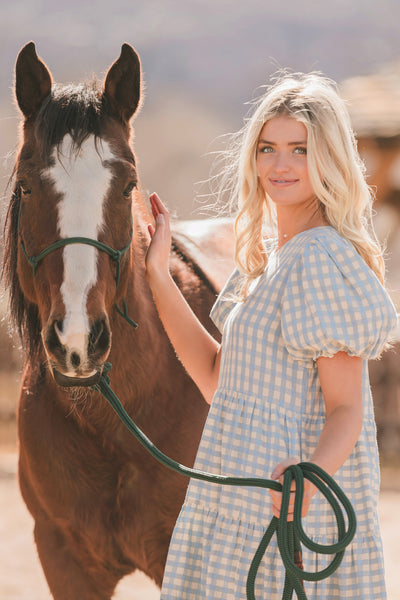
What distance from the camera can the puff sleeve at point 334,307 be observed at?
1525 millimetres

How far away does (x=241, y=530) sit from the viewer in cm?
165

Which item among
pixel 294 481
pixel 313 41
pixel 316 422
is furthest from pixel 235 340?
pixel 313 41

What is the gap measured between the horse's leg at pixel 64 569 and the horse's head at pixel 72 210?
0.75m

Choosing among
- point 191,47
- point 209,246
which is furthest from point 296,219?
point 191,47

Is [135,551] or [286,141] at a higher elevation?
[286,141]

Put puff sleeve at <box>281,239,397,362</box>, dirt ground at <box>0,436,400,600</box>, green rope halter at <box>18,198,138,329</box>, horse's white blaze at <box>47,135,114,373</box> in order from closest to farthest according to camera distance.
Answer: puff sleeve at <box>281,239,397,362</box>
horse's white blaze at <box>47,135,114,373</box>
green rope halter at <box>18,198,138,329</box>
dirt ground at <box>0,436,400,600</box>

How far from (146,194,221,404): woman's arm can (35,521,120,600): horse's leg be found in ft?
2.77

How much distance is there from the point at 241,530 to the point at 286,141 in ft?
2.94

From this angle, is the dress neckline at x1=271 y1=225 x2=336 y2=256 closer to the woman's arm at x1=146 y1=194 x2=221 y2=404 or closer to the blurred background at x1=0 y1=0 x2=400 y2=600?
the woman's arm at x1=146 y1=194 x2=221 y2=404

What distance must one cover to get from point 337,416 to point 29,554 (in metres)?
3.77

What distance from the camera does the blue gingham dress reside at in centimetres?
155

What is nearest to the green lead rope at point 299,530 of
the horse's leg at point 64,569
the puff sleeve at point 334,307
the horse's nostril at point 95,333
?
the puff sleeve at point 334,307

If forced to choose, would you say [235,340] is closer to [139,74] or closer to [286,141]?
[286,141]

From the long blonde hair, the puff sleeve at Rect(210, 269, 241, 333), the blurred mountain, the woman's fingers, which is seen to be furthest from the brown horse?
the blurred mountain
